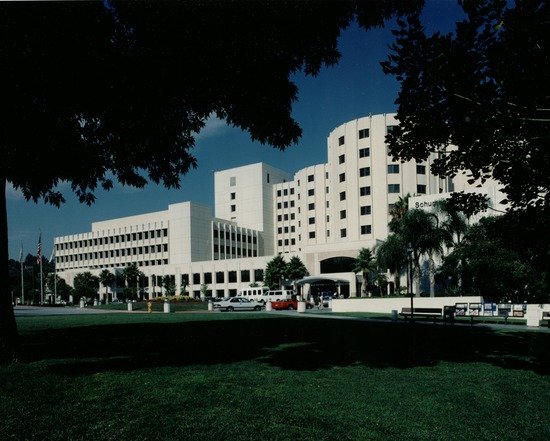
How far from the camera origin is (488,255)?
29328 mm

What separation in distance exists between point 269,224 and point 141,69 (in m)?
96.3

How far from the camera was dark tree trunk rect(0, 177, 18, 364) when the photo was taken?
31.5ft

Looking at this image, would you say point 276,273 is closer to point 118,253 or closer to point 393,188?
point 393,188

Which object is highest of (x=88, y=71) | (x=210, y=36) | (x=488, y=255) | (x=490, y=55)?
(x=210, y=36)

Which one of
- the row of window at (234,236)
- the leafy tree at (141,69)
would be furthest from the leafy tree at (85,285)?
the leafy tree at (141,69)

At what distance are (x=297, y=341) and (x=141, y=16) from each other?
965 cm

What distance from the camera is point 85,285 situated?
79688 mm

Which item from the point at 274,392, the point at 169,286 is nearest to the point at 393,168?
the point at 169,286

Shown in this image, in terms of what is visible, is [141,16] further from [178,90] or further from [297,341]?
[297,341]

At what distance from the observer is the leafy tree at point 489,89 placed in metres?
6.18

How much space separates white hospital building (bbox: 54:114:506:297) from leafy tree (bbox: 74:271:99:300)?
5700 millimetres

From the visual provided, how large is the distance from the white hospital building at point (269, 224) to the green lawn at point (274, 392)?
3745 cm

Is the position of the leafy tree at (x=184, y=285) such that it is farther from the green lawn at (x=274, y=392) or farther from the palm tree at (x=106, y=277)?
the green lawn at (x=274, y=392)

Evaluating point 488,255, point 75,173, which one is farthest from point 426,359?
point 488,255
